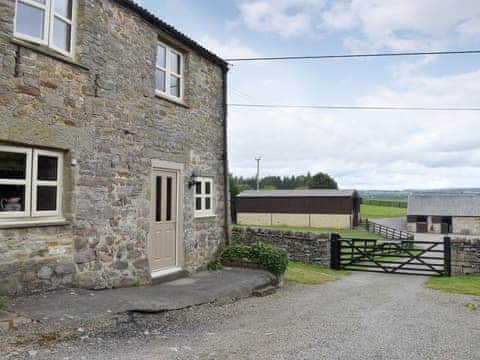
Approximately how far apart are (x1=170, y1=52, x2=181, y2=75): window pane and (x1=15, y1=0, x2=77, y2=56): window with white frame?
9.62 feet

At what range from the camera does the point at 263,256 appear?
10508mm

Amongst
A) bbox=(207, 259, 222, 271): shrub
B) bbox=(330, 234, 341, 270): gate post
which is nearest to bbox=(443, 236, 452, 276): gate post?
bbox=(330, 234, 341, 270): gate post

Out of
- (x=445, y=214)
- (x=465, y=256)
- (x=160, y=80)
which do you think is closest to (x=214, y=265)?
(x=160, y=80)

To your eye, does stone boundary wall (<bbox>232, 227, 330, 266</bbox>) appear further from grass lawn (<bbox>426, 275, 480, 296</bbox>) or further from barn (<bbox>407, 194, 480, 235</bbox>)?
barn (<bbox>407, 194, 480, 235</bbox>)

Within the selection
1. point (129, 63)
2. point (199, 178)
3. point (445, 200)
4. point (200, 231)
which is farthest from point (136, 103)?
point (445, 200)

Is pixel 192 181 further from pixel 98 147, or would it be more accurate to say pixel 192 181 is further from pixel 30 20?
pixel 30 20

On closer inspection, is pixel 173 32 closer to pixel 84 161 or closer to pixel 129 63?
pixel 129 63

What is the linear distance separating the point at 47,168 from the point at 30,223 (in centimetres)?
100

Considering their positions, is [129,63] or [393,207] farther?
[393,207]

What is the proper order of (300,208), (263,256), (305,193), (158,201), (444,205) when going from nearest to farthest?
1. (158,201)
2. (263,256)
3. (300,208)
4. (444,205)
5. (305,193)

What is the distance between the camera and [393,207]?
85188 millimetres

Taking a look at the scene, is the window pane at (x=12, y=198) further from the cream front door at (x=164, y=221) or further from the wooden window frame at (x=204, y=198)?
the wooden window frame at (x=204, y=198)

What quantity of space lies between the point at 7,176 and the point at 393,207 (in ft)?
285

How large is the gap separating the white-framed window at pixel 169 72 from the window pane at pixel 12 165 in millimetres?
3648
